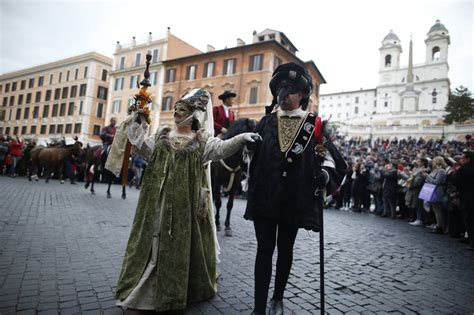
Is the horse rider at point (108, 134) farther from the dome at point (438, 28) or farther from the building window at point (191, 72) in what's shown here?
the dome at point (438, 28)

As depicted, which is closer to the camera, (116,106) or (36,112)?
(116,106)

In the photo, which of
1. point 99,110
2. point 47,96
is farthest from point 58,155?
point 47,96

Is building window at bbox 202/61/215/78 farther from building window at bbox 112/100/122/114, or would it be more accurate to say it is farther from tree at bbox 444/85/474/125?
tree at bbox 444/85/474/125

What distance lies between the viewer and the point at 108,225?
582 centimetres

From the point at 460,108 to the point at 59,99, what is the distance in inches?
2640

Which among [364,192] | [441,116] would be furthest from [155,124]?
[441,116]

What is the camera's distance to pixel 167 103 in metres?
36.0

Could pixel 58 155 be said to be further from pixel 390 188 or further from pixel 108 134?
pixel 390 188

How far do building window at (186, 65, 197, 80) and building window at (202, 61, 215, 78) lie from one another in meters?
1.41

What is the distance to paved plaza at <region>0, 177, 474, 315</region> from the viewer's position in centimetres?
282

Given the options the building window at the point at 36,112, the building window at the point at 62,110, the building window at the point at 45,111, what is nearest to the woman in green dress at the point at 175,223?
the building window at the point at 62,110

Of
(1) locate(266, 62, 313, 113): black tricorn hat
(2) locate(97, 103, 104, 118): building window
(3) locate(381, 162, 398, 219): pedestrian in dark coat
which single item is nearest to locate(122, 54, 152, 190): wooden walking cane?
(1) locate(266, 62, 313, 113): black tricorn hat

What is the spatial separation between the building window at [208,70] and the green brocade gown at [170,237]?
3205 cm

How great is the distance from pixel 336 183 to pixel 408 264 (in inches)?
134
